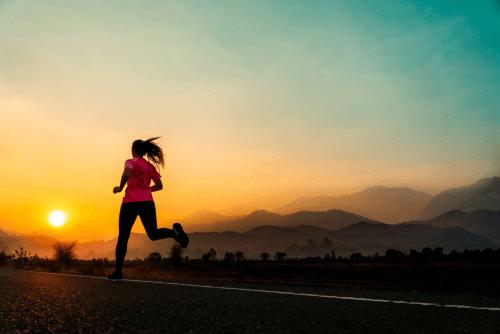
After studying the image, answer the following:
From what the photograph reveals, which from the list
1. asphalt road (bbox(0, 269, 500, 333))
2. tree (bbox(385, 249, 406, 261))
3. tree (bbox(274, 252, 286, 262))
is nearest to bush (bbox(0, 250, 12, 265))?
asphalt road (bbox(0, 269, 500, 333))

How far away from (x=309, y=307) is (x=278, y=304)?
0.32 metres

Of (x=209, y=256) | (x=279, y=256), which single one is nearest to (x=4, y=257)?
(x=209, y=256)

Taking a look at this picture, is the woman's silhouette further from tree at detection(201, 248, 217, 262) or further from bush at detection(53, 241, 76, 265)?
tree at detection(201, 248, 217, 262)

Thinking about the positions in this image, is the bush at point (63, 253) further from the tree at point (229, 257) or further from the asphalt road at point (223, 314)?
the tree at point (229, 257)

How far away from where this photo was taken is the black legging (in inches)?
295

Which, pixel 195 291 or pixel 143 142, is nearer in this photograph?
pixel 195 291

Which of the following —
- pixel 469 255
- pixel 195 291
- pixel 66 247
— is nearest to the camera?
pixel 195 291

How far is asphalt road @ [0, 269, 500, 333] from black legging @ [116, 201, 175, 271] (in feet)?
7.77

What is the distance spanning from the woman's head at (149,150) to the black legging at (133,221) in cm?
80

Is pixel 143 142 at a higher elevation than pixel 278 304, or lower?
higher

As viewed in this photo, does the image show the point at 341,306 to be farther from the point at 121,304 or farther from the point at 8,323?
the point at 8,323

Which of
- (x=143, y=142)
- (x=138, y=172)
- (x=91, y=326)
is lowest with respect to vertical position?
(x=91, y=326)

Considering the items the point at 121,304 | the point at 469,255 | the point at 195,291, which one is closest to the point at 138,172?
the point at 195,291

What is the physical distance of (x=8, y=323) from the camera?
3021 millimetres
